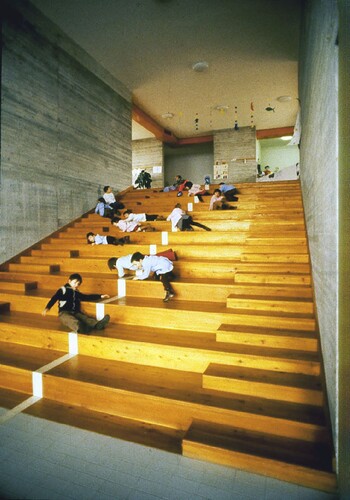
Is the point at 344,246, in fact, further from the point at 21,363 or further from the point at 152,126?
the point at 152,126

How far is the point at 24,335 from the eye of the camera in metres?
3.15

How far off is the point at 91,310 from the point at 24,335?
0.72 meters

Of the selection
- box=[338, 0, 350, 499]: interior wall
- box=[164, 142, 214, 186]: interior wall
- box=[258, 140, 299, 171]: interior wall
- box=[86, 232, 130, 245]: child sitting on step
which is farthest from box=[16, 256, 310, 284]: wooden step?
box=[258, 140, 299, 171]: interior wall

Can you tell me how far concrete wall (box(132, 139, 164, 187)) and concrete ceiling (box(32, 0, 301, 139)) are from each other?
248 cm

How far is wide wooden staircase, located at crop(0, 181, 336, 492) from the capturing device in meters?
1.87

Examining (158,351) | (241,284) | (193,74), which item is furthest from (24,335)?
(193,74)

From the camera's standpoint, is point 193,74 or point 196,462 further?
point 193,74

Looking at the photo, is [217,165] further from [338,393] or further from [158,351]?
[338,393]

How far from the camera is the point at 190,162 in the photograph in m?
13.7

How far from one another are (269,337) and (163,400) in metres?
1.00

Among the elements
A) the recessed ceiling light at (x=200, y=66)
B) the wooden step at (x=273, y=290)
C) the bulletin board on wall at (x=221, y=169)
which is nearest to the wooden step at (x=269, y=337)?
the wooden step at (x=273, y=290)

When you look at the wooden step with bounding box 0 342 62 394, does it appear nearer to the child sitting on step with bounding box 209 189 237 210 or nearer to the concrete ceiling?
the child sitting on step with bounding box 209 189 237 210

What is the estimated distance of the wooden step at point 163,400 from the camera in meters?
1.91

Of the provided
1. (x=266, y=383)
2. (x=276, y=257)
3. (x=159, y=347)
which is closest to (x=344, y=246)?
(x=266, y=383)
